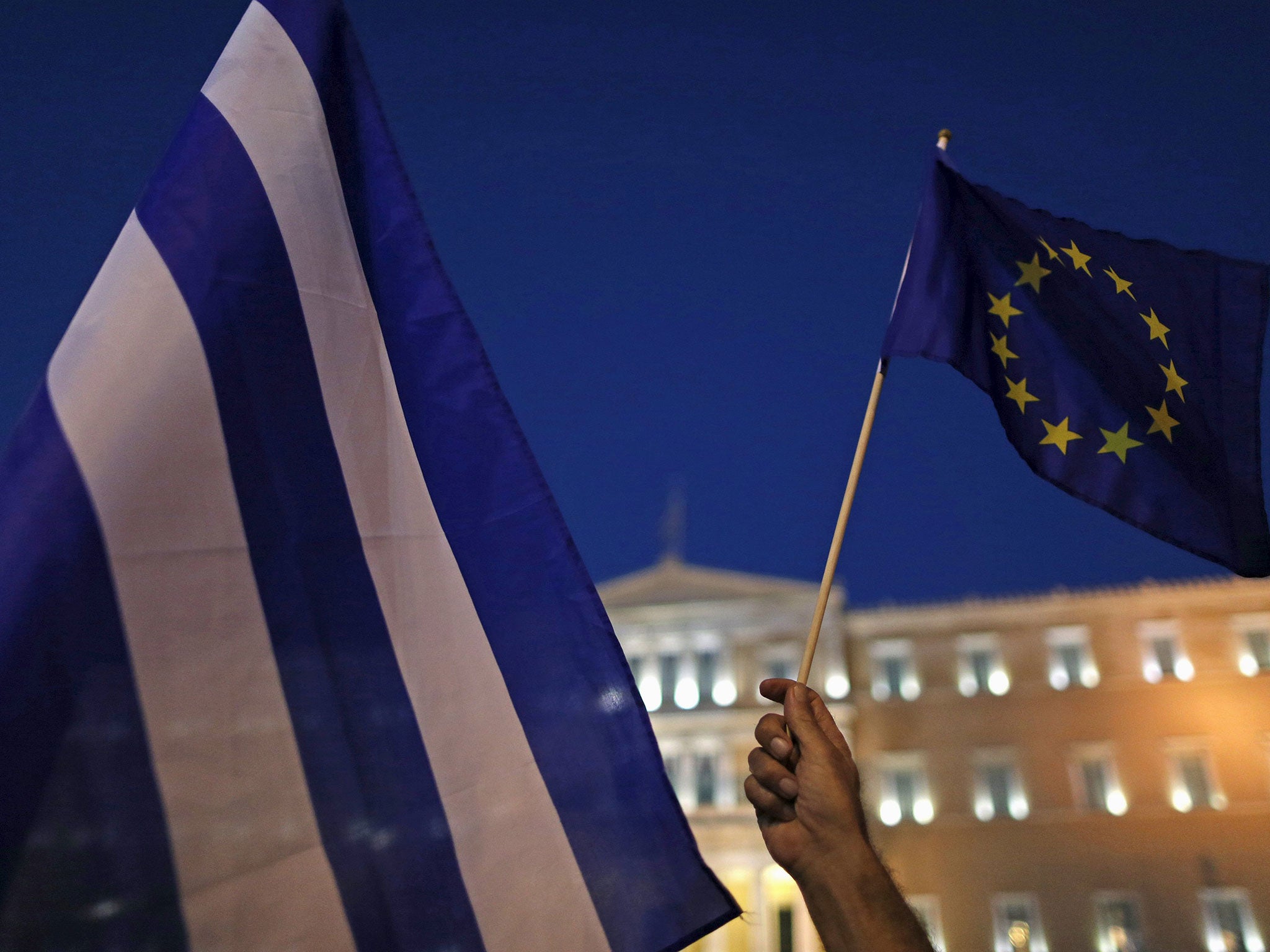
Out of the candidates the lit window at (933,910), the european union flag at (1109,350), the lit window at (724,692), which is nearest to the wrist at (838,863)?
the european union flag at (1109,350)

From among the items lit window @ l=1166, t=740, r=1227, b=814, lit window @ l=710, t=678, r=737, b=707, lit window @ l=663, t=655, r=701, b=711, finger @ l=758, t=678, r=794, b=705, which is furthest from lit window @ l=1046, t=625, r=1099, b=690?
finger @ l=758, t=678, r=794, b=705

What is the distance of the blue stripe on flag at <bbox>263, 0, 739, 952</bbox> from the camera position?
2041 mm

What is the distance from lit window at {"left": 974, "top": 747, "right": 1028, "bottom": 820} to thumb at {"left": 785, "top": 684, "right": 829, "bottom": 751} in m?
22.8

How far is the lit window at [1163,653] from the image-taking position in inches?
903

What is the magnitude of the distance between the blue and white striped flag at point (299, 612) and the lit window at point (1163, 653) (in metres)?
24.6

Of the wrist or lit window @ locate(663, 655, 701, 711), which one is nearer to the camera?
the wrist

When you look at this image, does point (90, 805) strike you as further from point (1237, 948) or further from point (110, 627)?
point (1237, 948)

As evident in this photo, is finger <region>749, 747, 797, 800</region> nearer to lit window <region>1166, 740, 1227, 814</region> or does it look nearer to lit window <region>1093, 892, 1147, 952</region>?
lit window <region>1093, 892, 1147, 952</region>

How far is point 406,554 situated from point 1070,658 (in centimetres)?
2473

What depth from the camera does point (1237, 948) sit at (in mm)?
19625

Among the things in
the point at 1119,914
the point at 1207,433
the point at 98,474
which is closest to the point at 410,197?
the point at 98,474

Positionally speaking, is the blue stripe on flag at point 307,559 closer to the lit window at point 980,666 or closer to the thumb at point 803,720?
the thumb at point 803,720

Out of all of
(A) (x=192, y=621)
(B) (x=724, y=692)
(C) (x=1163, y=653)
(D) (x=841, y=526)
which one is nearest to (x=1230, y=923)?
(C) (x=1163, y=653)

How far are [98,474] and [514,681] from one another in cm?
93
